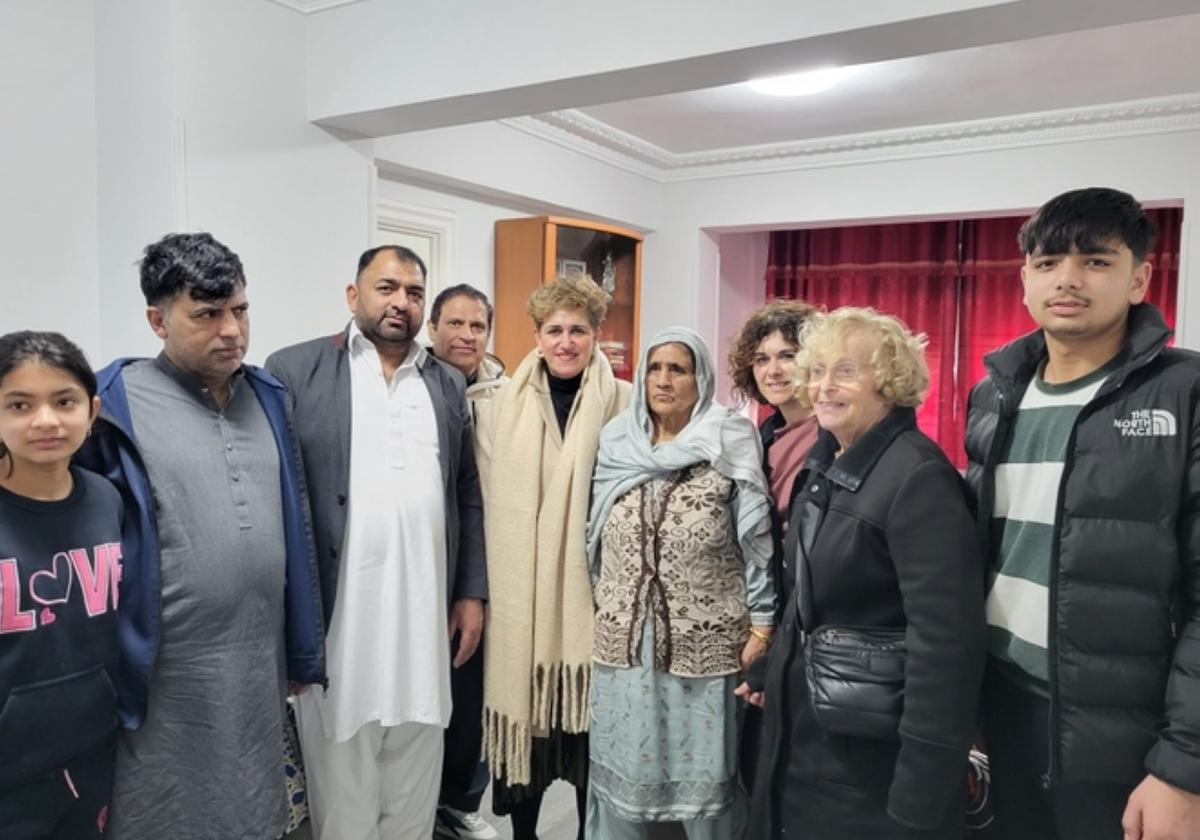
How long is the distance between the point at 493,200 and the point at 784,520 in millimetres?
2738

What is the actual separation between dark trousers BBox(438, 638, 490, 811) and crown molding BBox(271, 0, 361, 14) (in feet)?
6.91

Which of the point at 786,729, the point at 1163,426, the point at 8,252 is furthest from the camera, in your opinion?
the point at 8,252

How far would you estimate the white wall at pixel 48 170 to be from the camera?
2262mm

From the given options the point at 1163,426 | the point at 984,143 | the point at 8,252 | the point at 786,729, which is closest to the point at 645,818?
the point at 786,729

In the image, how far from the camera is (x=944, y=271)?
17.8ft

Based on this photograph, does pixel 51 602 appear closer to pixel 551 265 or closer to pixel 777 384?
pixel 777 384

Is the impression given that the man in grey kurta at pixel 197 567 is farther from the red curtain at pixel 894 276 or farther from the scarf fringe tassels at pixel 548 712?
the red curtain at pixel 894 276

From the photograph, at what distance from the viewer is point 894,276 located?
5582 millimetres

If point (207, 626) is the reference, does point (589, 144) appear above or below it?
above

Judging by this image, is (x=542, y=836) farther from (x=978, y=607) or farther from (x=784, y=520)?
(x=978, y=607)

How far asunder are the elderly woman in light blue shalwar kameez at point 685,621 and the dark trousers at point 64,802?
0.92 metres

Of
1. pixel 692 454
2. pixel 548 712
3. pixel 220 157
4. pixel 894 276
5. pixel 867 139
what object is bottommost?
pixel 548 712

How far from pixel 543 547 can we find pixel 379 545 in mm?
367

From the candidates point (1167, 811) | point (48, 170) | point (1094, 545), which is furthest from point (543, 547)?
Answer: point (48, 170)
